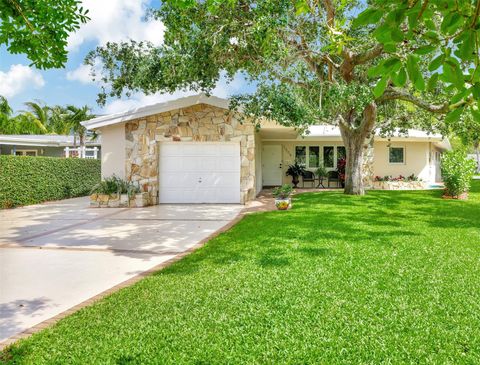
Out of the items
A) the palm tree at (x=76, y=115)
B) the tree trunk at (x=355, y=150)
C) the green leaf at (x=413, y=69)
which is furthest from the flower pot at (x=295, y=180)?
the green leaf at (x=413, y=69)

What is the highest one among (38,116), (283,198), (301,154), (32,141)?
(38,116)

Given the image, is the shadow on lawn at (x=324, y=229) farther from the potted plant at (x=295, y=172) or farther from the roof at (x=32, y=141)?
the roof at (x=32, y=141)

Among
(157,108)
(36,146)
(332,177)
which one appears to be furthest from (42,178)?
(332,177)

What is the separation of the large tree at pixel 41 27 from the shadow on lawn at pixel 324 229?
352cm

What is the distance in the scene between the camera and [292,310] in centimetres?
430

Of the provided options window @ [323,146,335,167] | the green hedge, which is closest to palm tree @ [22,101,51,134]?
the green hedge

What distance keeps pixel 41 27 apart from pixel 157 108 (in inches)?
414

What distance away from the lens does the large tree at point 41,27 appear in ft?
15.2

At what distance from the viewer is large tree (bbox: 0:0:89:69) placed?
15.2 feet

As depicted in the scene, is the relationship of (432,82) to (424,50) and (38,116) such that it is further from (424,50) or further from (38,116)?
(38,116)

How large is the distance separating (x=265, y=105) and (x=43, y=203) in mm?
11142

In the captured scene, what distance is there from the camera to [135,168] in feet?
52.3

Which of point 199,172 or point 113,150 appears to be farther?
point 113,150

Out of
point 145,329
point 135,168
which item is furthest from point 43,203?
point 145,329
